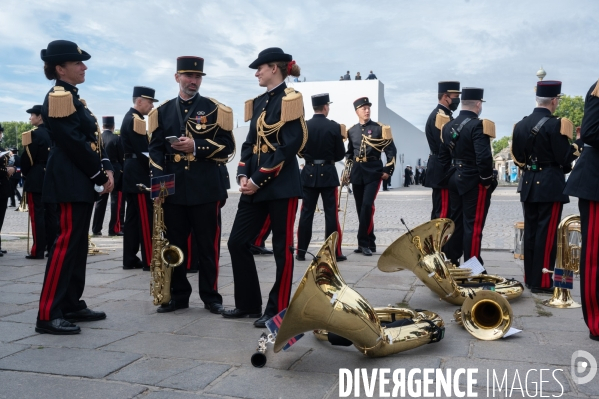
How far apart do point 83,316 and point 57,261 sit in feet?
1.74

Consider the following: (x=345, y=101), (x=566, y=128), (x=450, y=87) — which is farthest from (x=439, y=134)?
(x=345, y=101)

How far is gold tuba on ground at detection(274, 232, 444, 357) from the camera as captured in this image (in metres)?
3.68

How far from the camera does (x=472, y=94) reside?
747cm

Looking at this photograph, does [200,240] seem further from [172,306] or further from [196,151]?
[196,151]

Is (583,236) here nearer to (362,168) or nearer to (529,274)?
(529,274)

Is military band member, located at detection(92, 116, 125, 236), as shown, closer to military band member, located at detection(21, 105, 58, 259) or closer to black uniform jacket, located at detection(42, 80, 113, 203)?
military band member, located at detection(21, 105, 58, 259)

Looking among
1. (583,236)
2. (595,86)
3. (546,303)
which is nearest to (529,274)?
(546,303)

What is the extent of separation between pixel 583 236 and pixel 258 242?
516cm

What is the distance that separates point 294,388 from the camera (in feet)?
11.5

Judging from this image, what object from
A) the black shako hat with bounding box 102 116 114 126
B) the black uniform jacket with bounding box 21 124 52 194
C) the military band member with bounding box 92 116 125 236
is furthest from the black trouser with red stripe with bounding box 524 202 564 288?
the black shako hat with bounding box 102 116 114 126

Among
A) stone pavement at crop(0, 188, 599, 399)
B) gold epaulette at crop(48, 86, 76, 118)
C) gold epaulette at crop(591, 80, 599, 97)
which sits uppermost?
gold epaulette at crop(591, 80, 599, 97)

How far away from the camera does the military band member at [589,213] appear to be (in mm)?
4457

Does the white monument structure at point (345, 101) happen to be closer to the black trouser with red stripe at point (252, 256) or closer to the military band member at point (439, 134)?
the military band member at point (439, 134)

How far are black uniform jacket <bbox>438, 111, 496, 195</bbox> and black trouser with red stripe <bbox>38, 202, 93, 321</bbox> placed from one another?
4220 mm
